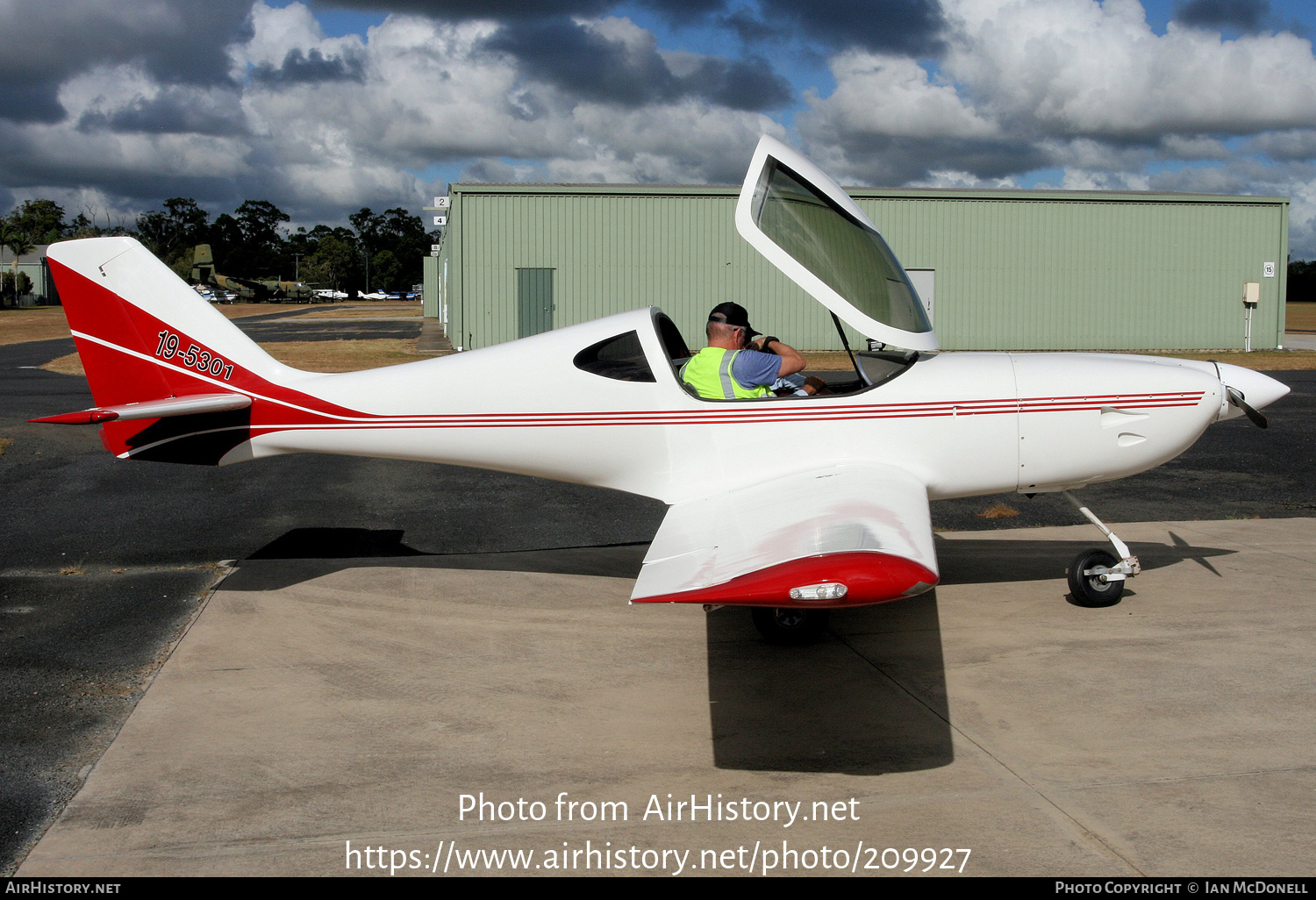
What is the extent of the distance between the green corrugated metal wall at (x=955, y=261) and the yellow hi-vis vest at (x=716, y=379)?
63.8 feet

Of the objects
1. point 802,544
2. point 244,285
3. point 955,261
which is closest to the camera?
point 802,544

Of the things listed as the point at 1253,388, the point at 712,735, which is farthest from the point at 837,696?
the point at 1253,388

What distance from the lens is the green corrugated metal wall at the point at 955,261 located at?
25.4 m

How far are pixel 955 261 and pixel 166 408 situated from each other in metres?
23.9

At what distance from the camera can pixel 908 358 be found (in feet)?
19.9

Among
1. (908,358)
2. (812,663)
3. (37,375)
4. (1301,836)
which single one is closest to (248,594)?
(812,663)

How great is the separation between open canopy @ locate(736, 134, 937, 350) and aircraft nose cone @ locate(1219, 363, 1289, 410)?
1891 millimetres

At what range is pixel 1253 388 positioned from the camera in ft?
20.0

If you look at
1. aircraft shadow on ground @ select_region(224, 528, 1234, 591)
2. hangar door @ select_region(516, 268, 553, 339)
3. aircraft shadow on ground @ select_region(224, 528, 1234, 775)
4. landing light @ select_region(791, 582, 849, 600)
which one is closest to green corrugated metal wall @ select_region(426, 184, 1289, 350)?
hangar door @ select_region(516, 268, 553, 339)

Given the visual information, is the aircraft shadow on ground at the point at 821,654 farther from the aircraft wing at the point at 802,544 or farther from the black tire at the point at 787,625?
the aircraft wing at the point at 802,544

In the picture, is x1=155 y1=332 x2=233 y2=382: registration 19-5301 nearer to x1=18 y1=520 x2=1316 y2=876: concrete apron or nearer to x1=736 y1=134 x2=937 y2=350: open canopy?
x1=18 y1=520 x2=1316 y2=876: concrete apron

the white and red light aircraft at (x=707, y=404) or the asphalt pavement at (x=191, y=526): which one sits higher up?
the white and red light aircraft at (x=707, y=404)

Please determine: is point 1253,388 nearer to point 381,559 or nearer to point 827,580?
point 827,580

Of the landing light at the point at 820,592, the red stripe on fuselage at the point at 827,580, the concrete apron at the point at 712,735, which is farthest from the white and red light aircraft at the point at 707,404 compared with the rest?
the landing light at the point at 820,592
